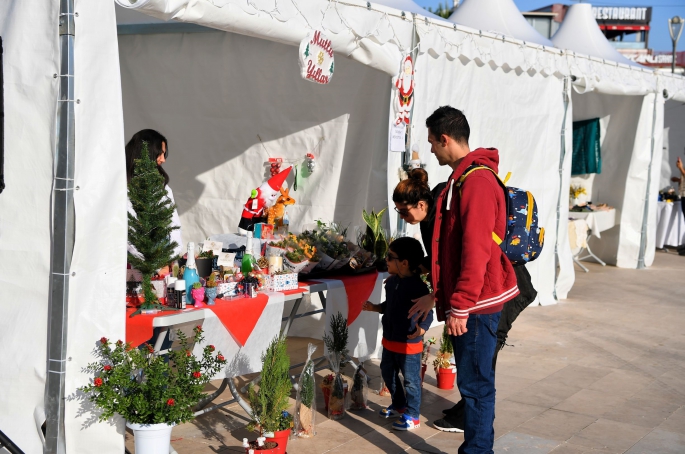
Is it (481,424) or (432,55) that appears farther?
(432,55)

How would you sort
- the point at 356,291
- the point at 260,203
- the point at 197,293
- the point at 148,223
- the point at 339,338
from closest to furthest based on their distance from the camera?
the point at 148,223 < the point at 197,293 < the point at 339,338 < the point at 356,291 < the point at 260,203

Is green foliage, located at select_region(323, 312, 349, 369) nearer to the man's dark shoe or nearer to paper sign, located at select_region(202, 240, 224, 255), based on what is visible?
the man's dark shoe

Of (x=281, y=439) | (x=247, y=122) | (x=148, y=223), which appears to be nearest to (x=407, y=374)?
(x=281, y=439)

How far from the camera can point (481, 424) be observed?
3.43 m

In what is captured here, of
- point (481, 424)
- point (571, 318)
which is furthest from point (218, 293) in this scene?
point (571, 318)

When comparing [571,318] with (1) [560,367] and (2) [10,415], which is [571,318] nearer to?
(1) [560,367]

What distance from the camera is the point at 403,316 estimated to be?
4383mm

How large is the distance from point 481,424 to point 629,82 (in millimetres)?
6931

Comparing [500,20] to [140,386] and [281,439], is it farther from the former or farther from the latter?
[140,386]

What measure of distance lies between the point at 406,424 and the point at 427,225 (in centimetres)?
118

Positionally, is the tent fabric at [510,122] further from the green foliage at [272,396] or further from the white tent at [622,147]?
the white tent at [622,147]

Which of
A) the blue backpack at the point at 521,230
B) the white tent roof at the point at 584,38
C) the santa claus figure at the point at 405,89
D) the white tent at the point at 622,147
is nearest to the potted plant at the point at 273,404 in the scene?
the blue backpack at the point at 521,230

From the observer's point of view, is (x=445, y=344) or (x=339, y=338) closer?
(x=339, y=338)

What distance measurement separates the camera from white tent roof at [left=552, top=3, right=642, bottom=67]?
9.54m
